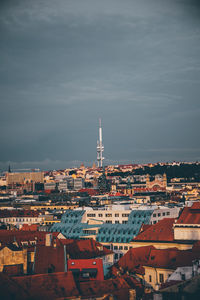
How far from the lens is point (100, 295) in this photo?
42.0 metres

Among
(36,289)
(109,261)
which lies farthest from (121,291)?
(109,261)

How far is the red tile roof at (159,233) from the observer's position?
70062 millimetres

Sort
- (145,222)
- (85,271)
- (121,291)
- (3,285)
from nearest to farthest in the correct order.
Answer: (3,285) → (121,291) → (85,271) → (145,222)

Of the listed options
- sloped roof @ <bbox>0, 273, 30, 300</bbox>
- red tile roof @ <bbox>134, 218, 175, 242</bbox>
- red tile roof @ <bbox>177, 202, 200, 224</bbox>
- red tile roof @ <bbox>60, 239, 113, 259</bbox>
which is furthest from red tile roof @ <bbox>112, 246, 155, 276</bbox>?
sloped roof @ <bbox>0, 273, 30, 300</bbox>

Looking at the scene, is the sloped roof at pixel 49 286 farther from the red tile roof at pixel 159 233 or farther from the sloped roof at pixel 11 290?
the red tile roof at pixel 159 233

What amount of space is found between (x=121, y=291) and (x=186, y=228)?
26937mm

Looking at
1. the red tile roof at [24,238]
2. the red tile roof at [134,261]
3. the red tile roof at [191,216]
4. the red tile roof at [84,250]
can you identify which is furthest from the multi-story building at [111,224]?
the red tile roof at [134,261]

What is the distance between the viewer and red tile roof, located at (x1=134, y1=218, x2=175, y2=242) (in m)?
70.1

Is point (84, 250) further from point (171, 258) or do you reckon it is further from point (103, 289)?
point (103, 289)

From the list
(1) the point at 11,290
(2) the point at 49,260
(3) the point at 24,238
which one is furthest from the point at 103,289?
(3) the point at 24,238

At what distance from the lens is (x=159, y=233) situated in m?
71.1

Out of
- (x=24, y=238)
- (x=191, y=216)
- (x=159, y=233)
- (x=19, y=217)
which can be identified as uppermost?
(x=191, y=216)

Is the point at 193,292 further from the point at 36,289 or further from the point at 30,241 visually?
the point at 30,241

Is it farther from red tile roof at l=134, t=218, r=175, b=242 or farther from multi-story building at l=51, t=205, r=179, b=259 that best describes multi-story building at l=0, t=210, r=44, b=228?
red tile roof at l=134, t=218, r=175, b=242
